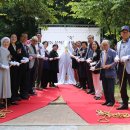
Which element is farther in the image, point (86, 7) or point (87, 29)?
point (87, 29)

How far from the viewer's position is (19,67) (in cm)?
1161

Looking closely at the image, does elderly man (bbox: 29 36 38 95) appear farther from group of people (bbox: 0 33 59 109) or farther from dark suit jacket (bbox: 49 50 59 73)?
dark suit jacket (bbox: 49 50 59 73)

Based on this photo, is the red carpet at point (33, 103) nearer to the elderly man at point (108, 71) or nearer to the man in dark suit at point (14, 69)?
the man in dark suit at point (14, 69)

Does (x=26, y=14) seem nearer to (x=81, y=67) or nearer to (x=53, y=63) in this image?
(x=53, y=63)

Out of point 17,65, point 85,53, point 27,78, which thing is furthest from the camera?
point 85,53

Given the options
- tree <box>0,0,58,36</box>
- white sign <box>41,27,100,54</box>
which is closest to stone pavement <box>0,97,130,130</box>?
tree <box>0,0,58,36</box>

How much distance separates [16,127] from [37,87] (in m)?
7.27

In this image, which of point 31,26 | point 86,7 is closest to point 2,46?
point 31,26

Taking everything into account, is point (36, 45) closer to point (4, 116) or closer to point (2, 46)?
point (2, 46)

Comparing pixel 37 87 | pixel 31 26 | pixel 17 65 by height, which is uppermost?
pixel 31 26

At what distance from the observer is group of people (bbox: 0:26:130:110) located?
33.4 ft

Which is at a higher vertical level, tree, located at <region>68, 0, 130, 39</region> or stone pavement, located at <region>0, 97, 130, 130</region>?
tree, located at <region>68, 0, 130, 39</region>

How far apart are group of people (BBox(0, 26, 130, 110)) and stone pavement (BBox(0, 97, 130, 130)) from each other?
1253mm

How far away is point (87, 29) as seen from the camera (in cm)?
2264
